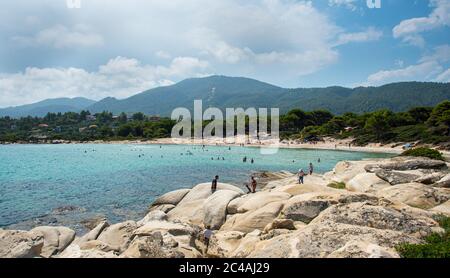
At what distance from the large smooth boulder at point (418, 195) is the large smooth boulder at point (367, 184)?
322cm

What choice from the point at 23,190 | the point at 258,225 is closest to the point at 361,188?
the point at 258,225

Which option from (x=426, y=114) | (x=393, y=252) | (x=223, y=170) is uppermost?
(x=426, y=114)

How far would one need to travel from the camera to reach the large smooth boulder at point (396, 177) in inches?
866

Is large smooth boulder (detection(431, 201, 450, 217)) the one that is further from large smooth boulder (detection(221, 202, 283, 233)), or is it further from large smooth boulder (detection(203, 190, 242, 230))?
large smooth boulder (detection(203, 190, 242, 230))

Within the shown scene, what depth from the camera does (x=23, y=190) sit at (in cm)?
3650

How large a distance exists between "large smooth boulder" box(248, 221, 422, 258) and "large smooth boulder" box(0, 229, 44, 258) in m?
8.25

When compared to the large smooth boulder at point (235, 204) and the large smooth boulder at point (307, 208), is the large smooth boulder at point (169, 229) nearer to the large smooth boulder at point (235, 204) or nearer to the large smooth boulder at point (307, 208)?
the large smooth boulder at point (235, 204)

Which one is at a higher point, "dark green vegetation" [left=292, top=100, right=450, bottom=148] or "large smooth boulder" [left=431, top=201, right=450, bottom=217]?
"dark green vegetation" [left=292, top=100, right=450, bottom=148]

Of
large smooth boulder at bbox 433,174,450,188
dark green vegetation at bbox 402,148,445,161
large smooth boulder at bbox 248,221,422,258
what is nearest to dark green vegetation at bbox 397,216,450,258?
large smooth boulder at bbox 248,221,422,258

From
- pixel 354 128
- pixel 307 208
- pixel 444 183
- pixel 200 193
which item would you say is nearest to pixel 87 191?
pixel 200 193

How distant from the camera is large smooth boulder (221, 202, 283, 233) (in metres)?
15.0

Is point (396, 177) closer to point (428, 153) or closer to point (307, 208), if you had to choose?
point (307, 208)
